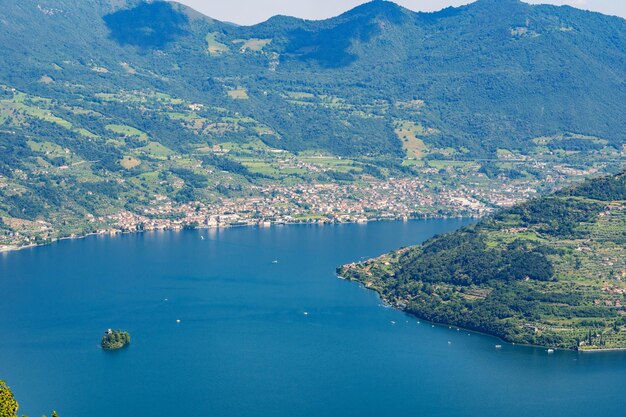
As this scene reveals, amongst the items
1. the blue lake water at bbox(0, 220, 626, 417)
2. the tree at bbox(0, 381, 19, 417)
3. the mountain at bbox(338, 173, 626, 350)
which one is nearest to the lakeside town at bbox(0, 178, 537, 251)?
the blue lake water at bbox(0, 220, 626, 417)

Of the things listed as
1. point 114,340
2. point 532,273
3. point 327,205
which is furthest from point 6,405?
point 327,205

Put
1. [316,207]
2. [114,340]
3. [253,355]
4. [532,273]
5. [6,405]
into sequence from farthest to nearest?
[316,207] < [532,273] < [114,340] < [253,355] < [6,405]

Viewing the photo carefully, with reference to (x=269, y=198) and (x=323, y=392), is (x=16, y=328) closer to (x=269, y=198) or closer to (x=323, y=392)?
(x=323, y=392)

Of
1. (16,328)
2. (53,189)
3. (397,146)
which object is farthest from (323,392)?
(397,146)

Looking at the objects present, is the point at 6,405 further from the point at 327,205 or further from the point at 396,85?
the point at 396,85

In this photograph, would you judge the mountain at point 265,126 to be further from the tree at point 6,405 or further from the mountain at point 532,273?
the tree at point 6,405
